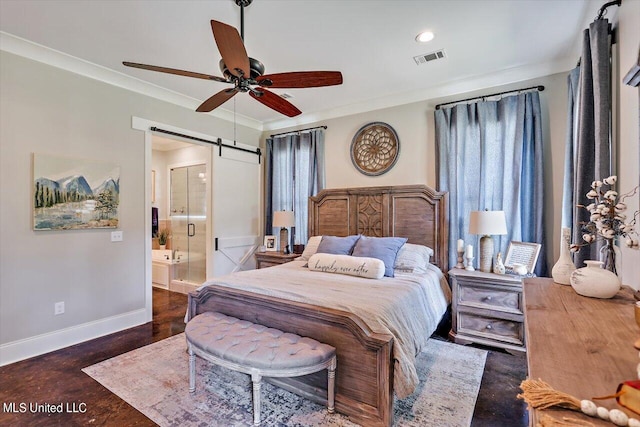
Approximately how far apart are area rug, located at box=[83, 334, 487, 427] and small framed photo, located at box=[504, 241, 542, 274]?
90cm

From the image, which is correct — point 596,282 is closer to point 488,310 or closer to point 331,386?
point 331,386

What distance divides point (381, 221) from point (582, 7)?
2.59 m

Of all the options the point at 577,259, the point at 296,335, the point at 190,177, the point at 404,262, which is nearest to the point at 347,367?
the point at 296,335

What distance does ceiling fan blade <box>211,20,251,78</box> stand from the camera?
1.61m

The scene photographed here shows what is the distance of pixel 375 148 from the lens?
4191 mm

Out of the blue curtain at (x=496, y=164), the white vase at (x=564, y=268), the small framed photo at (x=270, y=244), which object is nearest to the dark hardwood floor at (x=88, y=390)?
the white vase at (x=564, y=268)

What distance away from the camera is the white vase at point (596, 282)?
1404mm

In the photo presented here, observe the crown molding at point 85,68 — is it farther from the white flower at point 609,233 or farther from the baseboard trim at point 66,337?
the white flower at point 609,233

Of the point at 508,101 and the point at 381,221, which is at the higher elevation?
the point at 508,101

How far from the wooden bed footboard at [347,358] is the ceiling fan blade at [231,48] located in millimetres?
1626

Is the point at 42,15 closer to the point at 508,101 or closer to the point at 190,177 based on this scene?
the point at 190,177

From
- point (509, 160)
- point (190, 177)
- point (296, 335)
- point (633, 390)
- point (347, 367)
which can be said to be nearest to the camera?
point (633, 390)

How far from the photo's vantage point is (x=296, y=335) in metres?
2.15

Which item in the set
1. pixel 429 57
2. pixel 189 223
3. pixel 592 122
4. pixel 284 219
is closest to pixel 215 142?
pixel 284 219
